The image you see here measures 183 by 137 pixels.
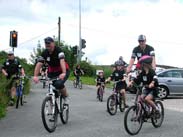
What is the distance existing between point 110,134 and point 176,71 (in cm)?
1435

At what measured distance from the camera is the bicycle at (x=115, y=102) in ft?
48.5

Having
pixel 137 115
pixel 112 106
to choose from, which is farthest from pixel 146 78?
pixel 112 106

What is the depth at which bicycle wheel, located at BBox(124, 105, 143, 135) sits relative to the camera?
33.6ft

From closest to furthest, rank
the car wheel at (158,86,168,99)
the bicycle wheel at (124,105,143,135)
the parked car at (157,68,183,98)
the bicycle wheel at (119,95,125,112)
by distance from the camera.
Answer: the bicycle wheel at (124,105,143,135) < the bicycle wheel at (119,95,125,112) < the car wheel at (158,86,168,99) < the parked car at (157,68,183,98)

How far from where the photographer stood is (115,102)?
49.5 feet

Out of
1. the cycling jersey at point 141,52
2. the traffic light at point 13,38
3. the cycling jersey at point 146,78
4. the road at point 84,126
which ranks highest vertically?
the traffic light at point 13,38

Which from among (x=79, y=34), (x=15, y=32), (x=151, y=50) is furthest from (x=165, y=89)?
(x=79, y=34)

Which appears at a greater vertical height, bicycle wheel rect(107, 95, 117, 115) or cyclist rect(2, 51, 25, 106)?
cyclist rect(2, 51, 25, 106)

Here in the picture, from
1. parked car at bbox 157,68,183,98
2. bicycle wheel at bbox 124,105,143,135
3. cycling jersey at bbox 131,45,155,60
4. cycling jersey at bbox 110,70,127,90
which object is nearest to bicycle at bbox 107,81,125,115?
cycling jersey at bbox 110,70,127,90

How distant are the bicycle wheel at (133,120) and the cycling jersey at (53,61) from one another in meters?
1.88

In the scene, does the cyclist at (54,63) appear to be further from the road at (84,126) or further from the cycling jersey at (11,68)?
the cycling jersey at (11,68)

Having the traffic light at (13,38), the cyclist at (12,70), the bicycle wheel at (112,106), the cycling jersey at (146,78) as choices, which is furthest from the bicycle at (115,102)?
the traffic light at (13,38)

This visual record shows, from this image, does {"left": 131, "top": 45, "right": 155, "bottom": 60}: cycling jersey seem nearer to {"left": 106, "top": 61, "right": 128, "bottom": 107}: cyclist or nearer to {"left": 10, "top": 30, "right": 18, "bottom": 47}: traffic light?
{"left": 106, "top": 61, "right": 128, "bottom": 107}: cyclist

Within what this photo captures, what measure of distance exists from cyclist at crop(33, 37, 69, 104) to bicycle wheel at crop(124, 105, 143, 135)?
163cm
